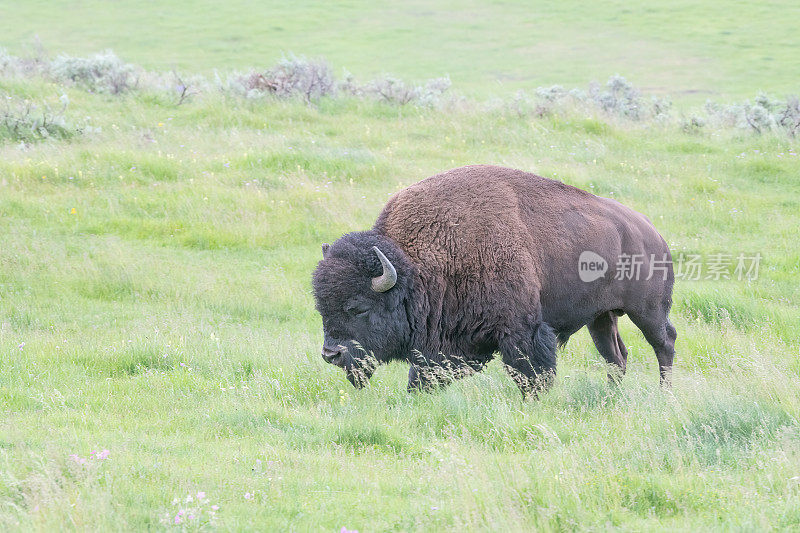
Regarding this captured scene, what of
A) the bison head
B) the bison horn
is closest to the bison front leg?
the bison head

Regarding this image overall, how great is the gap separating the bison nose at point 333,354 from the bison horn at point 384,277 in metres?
0.60

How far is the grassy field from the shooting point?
4.67 meters

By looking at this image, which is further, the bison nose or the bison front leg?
the bison front leg

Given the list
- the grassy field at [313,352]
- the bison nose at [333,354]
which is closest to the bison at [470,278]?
the bison nose at [333,354]

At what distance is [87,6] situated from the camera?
50.7 m

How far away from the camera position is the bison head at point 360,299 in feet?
23.6

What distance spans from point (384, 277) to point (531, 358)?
4.85 feet

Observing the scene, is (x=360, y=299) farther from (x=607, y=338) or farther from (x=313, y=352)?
(x=607, y=338)

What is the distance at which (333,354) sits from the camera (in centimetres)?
718

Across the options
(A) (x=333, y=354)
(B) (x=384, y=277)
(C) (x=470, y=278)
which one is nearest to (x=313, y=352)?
(A) (x=333, y=354)

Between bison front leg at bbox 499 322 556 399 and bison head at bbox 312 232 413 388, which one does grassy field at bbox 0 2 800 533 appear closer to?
bison front leg at bbox 499 322 556 399

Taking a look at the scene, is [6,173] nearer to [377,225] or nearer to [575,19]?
[377,225]
